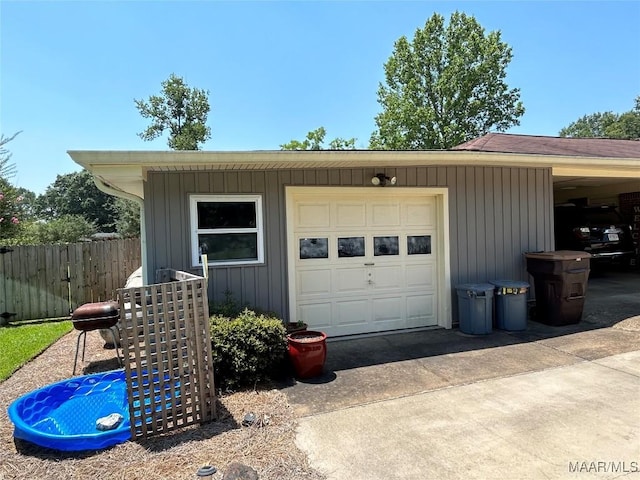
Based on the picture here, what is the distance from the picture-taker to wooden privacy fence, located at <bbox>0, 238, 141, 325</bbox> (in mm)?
7864

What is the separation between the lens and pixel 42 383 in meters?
4.48

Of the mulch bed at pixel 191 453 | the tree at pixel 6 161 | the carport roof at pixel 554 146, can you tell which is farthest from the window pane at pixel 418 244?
the tree at pixel 6 161

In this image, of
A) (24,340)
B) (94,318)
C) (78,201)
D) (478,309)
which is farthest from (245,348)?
(78,201)

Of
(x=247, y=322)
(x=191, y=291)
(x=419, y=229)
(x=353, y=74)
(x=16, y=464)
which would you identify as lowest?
(x=16, y=464)

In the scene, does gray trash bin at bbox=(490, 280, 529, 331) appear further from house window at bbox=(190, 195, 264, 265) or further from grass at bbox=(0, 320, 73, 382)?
grass at bbox=(0, 320, 73, 382)

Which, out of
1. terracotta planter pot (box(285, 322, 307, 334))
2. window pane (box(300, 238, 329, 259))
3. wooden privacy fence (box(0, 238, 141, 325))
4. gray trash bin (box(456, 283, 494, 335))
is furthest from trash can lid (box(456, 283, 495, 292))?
wooden privacy fence (box(0, 238, 141, 325))

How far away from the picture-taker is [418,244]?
6.43 metres

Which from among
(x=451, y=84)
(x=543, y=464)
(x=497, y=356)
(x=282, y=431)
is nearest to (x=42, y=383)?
(x=282, y=431)

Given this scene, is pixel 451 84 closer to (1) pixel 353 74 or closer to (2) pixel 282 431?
(1) pixel 353 74

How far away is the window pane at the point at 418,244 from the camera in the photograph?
6.38 meters

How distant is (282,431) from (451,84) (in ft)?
89.0

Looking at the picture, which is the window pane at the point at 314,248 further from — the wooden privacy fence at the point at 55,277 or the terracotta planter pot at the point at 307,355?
the wooden privacy fence at the point at 55,277

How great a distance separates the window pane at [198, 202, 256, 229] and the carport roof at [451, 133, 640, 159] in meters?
4.91

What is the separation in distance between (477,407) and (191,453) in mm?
2413
